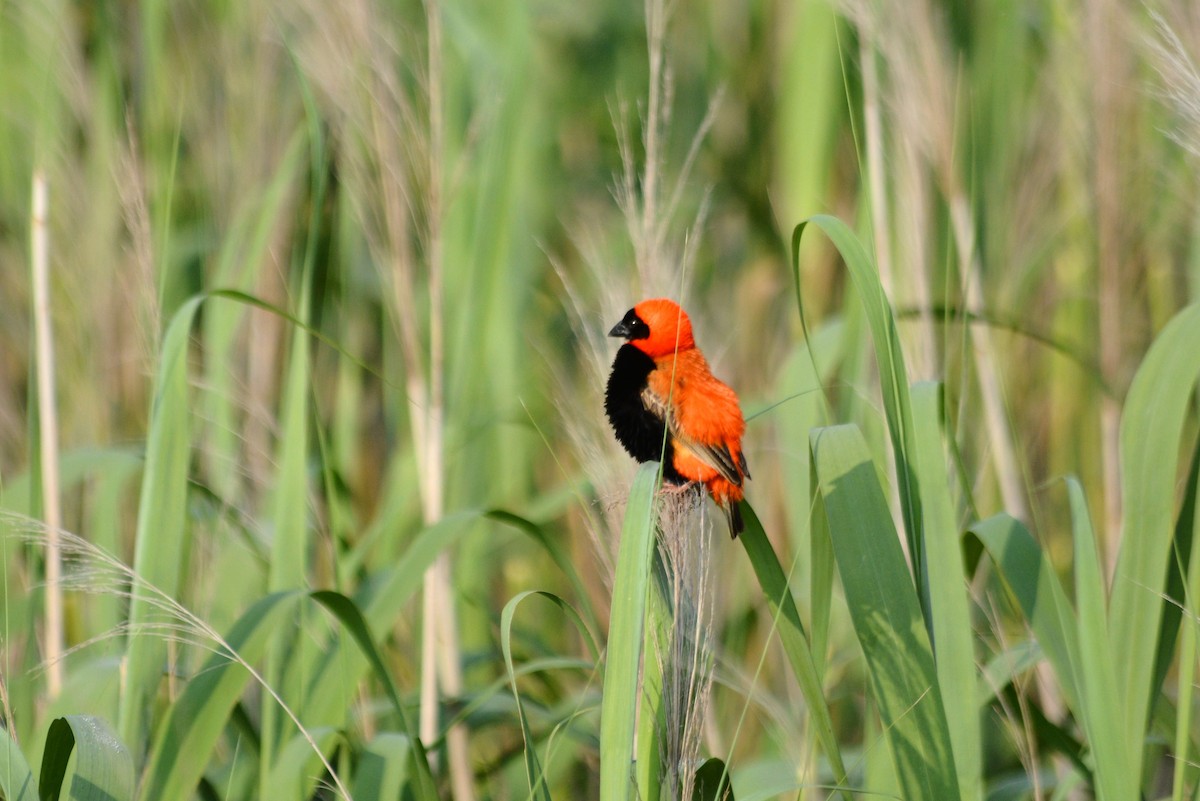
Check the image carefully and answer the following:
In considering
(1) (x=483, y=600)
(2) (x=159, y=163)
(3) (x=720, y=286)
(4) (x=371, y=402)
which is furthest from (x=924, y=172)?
(2) (x=159, y=163)

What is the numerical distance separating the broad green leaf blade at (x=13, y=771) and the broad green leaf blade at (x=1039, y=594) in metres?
1.16

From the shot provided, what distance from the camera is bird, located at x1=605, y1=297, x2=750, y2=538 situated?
1929 millimetres

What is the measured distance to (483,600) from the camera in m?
2.78

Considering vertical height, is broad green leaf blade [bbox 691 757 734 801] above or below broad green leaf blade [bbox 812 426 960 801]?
below

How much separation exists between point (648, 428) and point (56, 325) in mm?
1589

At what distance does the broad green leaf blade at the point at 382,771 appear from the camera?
5.65ft

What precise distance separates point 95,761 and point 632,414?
96cm

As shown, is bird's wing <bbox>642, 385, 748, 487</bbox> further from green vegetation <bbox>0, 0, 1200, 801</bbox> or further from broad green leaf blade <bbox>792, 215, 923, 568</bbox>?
broad green leaf blade <bbox>792, 215, 923, 568</bbox>

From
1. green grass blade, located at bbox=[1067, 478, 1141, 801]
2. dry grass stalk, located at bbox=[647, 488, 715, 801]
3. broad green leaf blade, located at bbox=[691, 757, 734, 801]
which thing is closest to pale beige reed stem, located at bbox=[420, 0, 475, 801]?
broad green leaf blade, located at bbox=[691, 757, 734, 801]

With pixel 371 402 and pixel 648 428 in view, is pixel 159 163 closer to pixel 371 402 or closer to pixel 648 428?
pixel 371 402

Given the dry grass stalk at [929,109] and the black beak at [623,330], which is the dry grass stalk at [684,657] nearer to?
the black beak at [623,330]

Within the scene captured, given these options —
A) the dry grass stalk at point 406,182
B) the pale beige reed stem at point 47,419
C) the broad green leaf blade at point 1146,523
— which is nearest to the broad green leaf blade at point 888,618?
the broad green leaf blade at point 1146,523

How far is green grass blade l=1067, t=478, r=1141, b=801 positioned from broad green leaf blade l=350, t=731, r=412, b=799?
0.94 metres

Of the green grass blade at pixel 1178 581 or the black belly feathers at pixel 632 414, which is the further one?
the black belly feathers at pixel 632 414
